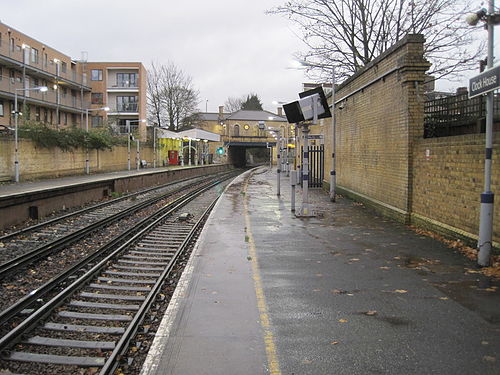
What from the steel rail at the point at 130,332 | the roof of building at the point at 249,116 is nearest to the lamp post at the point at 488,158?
the steel rail at the point at 130,332

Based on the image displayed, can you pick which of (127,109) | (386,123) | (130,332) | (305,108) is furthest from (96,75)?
(130,332)

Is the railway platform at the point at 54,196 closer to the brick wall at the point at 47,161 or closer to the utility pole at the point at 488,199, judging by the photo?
the brick wall at the point at 47,161

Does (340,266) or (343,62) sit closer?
(340,266)

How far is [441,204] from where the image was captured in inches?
378

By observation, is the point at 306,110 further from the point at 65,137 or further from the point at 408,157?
the point at 65,137

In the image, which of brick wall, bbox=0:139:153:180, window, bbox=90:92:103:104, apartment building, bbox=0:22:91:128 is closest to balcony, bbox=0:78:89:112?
apartment building, bbox=0:22:91:128

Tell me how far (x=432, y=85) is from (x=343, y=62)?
7.72 meters

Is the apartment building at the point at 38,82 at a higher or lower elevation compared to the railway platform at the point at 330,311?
higher

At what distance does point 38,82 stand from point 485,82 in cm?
4804

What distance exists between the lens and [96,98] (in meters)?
60.1

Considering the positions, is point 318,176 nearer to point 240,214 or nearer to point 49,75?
point 240,214

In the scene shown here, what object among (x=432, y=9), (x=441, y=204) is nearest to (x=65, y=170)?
(x=432, y=9)

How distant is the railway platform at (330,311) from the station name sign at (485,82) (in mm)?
2687

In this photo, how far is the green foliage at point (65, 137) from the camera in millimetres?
28984
